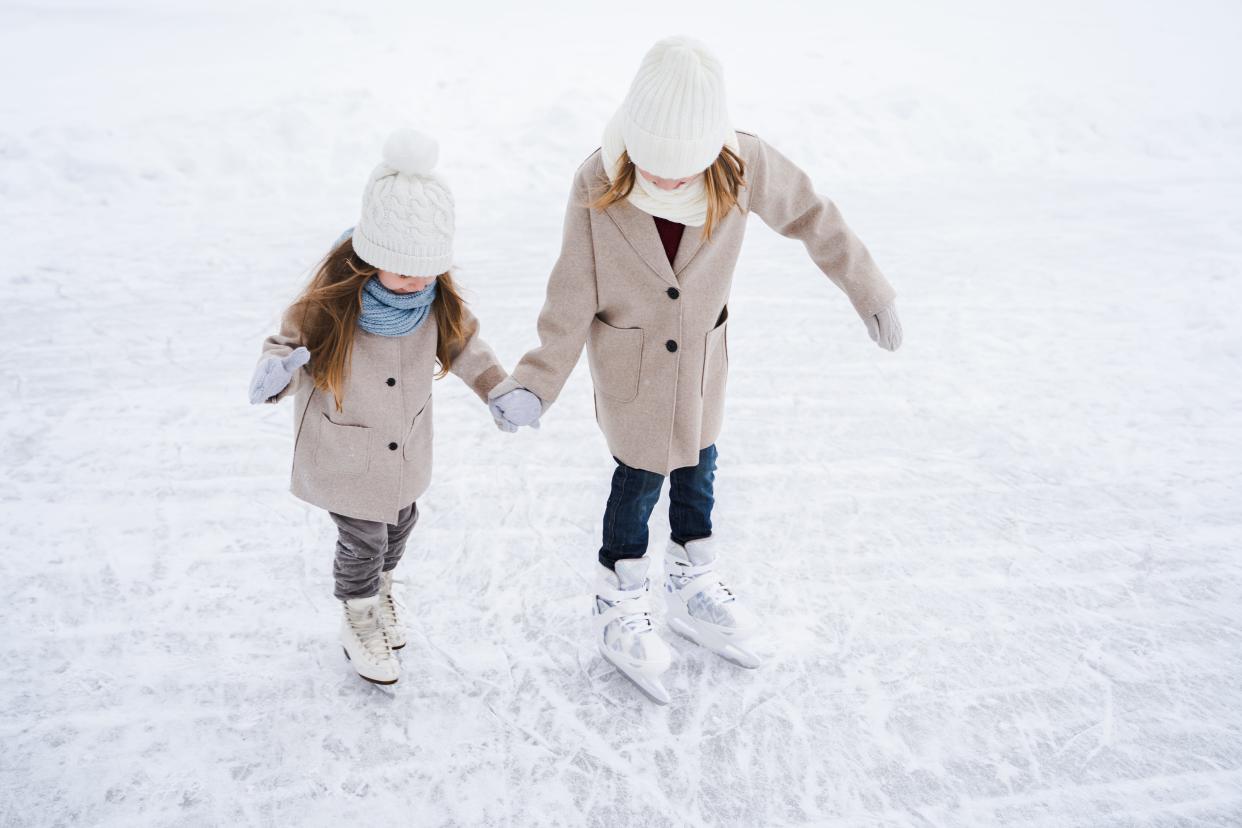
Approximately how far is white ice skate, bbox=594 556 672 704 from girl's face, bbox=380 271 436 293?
36.0 inches

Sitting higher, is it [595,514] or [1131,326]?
[1131,326]

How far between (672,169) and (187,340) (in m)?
2.97

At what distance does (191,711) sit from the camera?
7.53ft

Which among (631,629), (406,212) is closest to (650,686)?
(631,629)

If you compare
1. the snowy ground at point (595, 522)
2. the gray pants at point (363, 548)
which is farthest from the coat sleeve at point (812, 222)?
the gray pants at point (363, 548)

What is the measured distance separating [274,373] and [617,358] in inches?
30.3

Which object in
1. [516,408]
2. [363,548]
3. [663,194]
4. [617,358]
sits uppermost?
[663,194]

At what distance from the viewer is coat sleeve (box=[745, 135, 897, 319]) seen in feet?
7.02

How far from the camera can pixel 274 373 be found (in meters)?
1.91

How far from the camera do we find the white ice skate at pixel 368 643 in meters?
2.36

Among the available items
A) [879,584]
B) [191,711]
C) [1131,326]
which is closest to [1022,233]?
[1131,326]

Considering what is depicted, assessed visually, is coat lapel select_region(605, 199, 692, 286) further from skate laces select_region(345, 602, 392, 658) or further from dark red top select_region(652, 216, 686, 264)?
skate laces select_region(345, 602, 392, 658)

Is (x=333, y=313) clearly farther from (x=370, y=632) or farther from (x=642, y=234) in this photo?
(x=370, y=632)

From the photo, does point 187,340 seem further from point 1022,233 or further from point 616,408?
point 1022,233
